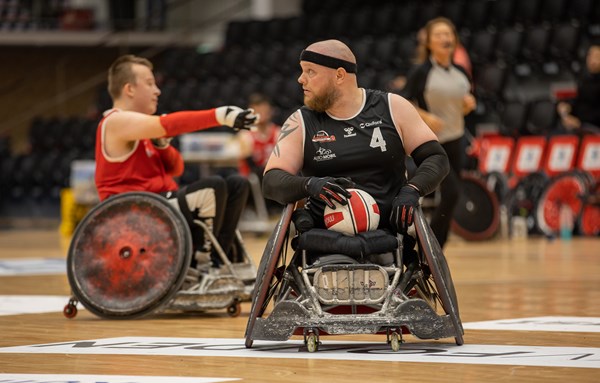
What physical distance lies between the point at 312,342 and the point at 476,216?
928 centimetres

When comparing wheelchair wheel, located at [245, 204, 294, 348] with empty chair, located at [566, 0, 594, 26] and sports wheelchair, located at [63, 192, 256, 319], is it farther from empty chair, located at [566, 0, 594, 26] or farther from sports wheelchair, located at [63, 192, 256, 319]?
empty chair, located at [566, 0, 594, 26]

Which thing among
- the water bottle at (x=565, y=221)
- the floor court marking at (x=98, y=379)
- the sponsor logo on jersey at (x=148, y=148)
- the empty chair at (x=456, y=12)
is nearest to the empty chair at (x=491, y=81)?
the empty chair at (x=456, y=12)

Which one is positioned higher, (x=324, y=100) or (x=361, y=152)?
(x=324, y=100)

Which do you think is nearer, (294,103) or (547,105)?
(547,105)

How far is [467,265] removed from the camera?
10.6 metres

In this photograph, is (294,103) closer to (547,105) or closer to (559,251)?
(547,105)

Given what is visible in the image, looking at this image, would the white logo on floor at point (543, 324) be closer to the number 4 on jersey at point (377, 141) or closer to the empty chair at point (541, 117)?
the number 4 on jersey at point (377, 141)

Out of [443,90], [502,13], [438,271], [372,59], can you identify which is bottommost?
[438,271]

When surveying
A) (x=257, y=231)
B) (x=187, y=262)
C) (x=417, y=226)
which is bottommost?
(x=257, y=231)

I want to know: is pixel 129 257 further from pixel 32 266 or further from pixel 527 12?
pixel 527 12

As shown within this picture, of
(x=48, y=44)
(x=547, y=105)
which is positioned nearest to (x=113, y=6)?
(x=48, y=44)

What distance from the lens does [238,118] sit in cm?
599

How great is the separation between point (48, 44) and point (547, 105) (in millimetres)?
11486

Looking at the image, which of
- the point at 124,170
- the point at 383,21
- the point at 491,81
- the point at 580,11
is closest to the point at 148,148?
the point at 124,170
